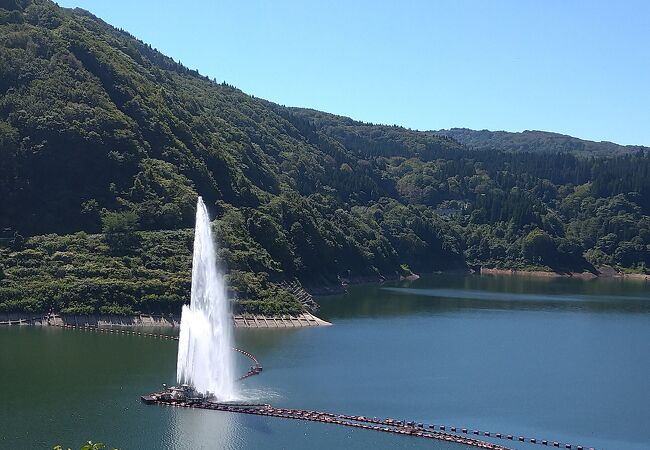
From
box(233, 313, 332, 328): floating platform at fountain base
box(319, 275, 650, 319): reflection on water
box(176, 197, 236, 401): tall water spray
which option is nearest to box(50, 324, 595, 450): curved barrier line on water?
box(176, 197, 236, 401): tall water spray

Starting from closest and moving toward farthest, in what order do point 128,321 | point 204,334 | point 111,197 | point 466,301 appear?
point 204,334 < point 128,321 < point 111,197 < point 466,301

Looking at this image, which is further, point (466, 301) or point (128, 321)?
point (466, 301)

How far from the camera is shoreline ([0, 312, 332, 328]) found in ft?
377

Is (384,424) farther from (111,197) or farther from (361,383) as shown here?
(111,197)

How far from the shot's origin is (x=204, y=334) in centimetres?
8350

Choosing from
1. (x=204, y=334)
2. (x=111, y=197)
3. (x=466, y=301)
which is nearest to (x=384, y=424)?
(x=204, y=334)

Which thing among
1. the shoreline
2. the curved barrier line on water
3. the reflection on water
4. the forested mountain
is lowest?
the curved barrier line on water

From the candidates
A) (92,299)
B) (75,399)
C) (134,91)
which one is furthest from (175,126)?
(75,399)

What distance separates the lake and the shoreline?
3197 millimetres

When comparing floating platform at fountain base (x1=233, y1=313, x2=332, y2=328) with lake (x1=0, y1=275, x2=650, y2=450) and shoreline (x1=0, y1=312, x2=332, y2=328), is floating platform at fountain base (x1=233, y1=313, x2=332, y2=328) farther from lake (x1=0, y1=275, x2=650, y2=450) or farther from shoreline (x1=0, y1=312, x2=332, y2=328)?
lake (x1=0, y1=275, x2=650, y2=450)

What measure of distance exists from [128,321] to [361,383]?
1589 inches

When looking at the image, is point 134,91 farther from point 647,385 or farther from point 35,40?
point 647,385

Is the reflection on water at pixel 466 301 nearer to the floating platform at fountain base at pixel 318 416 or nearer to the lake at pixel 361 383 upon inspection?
the lake at pixel 361 383

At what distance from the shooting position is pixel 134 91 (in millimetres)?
178750
